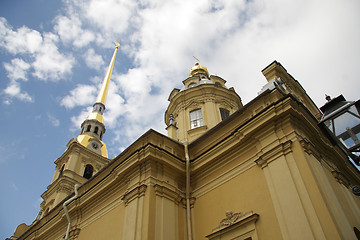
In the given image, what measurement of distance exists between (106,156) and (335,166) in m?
22.0

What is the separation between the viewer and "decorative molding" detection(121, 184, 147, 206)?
31.7 feet

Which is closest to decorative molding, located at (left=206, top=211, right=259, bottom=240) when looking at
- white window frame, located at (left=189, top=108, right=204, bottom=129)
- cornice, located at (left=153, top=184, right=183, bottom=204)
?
cornice, located at (left=153, top=184, right=183, bottom=204)

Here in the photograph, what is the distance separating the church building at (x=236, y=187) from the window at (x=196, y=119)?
5.01m

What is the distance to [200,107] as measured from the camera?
18.2 meters

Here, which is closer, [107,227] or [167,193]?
[167,193]

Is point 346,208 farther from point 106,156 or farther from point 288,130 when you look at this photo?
point 106,156

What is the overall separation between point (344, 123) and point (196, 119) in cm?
1315

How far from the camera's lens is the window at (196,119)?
17.3 metres

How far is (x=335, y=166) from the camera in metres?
9.88

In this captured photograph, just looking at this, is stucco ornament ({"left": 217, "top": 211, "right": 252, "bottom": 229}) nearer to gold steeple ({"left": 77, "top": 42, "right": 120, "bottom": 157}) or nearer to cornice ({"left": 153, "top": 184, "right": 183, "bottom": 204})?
cornice ({"left": 153, "top": 184, "right": 183, "bottom": 204})

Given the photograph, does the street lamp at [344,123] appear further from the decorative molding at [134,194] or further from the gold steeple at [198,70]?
the gold steeple at [198,70]

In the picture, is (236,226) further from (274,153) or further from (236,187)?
(274,153)

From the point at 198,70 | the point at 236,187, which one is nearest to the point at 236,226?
the point at 236,187

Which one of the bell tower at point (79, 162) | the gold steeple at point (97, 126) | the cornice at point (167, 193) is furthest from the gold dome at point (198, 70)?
the cornice at point (167, 193)
